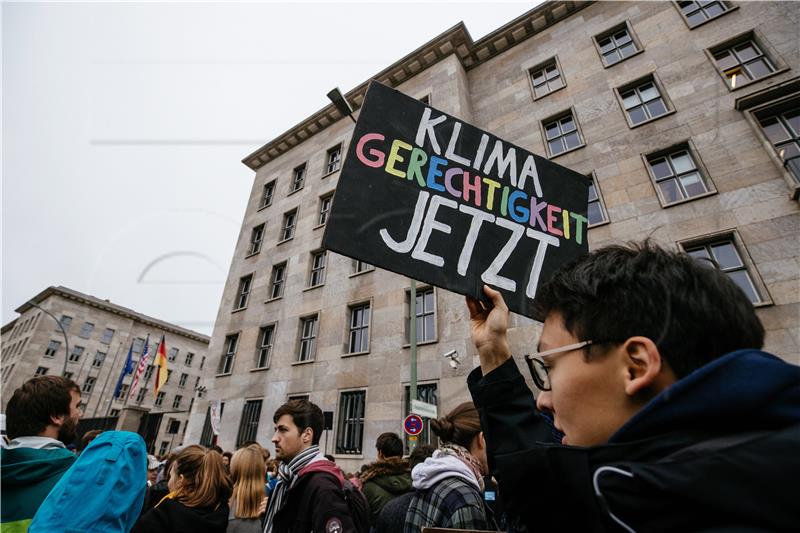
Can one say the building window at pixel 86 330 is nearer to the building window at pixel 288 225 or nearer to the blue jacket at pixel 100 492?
the building window at pixel 288 225

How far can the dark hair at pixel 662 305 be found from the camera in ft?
3.34

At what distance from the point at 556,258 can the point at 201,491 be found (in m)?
3.48

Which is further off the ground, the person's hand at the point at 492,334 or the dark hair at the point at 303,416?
the person's hand at the point at 492,334

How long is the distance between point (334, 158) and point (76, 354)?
47033 mm

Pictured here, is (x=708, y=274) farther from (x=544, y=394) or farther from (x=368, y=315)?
(x=368, y=315)

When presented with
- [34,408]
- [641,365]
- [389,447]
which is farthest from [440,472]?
[34,408]

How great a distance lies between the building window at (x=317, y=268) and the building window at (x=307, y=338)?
167cm

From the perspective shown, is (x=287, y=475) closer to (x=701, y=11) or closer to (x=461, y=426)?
(x=461, y=426)

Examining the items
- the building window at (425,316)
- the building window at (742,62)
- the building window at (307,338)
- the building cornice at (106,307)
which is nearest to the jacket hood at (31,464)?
the building window at (425,316)

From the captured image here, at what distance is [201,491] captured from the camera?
3.10 meters

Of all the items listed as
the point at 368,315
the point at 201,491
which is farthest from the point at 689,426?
the point at 368,315

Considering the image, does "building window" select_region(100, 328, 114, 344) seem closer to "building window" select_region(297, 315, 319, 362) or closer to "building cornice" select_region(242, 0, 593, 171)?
"building cornice" select_region(242, 0, 593, 171)

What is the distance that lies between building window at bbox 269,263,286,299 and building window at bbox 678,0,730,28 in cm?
1903

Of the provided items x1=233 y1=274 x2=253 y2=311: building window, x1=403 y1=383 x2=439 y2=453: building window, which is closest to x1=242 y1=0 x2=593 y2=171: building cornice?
x1=233 y1=274 x2=253 y2=311: building window
